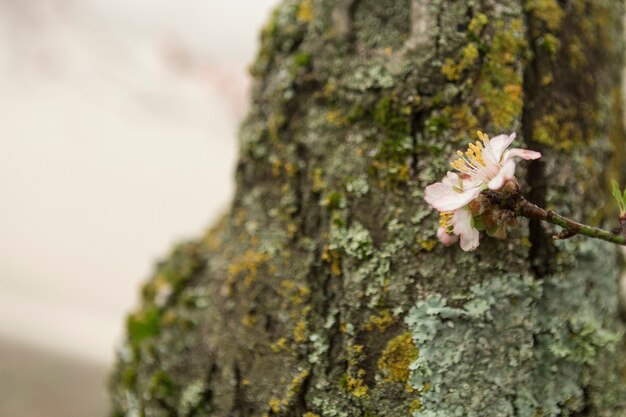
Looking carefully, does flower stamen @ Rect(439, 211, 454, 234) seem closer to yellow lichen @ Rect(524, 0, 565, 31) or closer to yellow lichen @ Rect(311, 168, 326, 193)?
yellow lichen @ Rect(311, 168, 326, 193)

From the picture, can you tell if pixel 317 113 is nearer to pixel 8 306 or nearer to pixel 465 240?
pixel 465 240

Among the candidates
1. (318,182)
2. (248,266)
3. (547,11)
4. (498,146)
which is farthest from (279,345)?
(547,11)

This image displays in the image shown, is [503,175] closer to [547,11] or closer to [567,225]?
[567,225]

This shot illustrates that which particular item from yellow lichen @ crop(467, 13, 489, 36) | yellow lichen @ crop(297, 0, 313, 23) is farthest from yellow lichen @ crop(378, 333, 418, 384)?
yellow lichen @ crop(297, 0, 313, 23)

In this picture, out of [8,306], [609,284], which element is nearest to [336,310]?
[609,284]

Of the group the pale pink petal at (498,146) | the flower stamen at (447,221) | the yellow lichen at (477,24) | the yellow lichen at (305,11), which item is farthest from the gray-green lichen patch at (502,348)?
the yellow lichen at (305,11)

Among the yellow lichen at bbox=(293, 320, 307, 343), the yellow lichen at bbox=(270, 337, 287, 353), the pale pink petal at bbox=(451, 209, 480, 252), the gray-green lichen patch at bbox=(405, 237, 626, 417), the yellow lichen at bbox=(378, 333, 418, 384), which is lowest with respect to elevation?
the gray-green lichen patch at bbox=(405, 237, 626, 417)

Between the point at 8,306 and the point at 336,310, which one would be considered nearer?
the point at 336,310

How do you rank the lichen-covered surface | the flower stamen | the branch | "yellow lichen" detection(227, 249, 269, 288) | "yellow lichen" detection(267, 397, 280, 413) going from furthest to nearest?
1. "yellow lichen" detection(227, 249, 269, 288)
2. "yellow lichen" detection(267, 397, 280, 413)
3. the lichen-covered surface
4. the flower stamen
5. the branch
